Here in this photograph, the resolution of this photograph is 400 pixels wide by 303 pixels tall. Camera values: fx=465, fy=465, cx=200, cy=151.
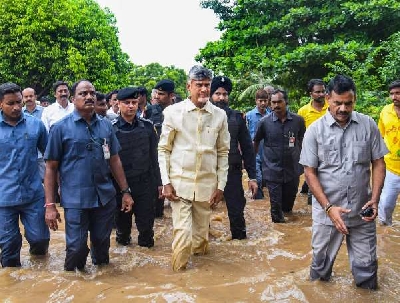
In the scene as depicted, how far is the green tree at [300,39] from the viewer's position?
14.9 meters

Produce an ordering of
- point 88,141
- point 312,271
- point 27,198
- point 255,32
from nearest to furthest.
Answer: point 312,271
point 88,141
point 27,198
point 255,32

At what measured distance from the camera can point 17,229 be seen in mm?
4684

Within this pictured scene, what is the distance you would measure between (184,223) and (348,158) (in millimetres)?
1640

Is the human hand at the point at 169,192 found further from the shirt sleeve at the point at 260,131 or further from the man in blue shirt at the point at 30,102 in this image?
the man in blue shirt at the point at 30,102

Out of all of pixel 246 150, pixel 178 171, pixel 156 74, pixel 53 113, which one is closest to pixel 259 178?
pixel 246 150

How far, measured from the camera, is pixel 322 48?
49.7ft

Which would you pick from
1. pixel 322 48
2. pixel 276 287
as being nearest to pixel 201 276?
pixel 276 287

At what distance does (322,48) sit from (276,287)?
12.4 meters

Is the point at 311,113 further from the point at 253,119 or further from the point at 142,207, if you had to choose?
the point at 142,207

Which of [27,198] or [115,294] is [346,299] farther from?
[27,198]

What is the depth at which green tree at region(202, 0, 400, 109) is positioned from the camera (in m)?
14.9

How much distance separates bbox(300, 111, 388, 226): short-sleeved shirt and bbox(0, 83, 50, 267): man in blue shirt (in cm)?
280

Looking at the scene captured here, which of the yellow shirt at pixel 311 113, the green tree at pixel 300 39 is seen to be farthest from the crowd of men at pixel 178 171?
the green tree at pixel 300 39

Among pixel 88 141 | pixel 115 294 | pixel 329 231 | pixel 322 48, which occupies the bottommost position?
pixel 115 294
